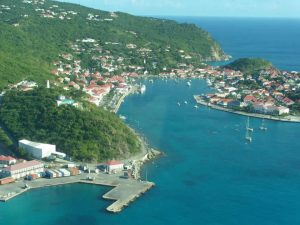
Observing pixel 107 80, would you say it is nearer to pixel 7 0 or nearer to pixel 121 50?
pixel 121 50

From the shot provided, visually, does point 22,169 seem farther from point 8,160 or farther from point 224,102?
point 224,102

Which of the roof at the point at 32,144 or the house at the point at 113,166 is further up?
the roof at the point at 32,144

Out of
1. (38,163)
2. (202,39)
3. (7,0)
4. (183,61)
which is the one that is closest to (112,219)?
(38,163)

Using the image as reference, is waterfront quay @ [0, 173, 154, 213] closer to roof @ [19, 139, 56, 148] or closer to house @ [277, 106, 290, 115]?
roof @ [19, 139, 56, 148]

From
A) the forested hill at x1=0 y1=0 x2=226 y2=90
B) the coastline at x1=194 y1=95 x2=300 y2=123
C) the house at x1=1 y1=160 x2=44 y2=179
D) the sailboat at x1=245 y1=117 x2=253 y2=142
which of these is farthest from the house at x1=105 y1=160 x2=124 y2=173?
the forested hill at x1=0 y1=0 x2=226 y2=90

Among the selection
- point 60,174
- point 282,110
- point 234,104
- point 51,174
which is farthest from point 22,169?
point 234,104

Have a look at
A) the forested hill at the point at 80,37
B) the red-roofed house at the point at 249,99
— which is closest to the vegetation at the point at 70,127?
the forested hill at the point at 80,37

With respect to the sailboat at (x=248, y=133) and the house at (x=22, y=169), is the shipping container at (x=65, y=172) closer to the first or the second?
the house at (x=22, y=169)
